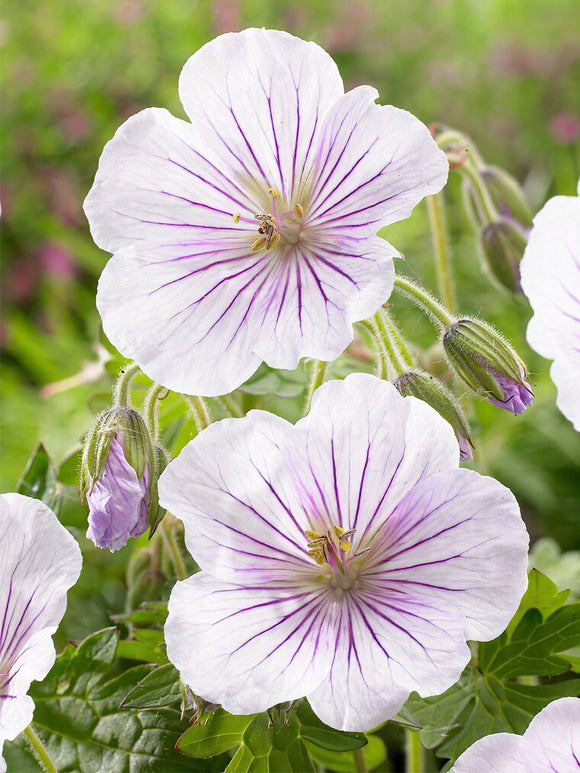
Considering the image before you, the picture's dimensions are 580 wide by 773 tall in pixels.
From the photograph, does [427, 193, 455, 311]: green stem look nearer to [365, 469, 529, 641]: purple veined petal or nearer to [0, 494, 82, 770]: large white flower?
[365, 469, 529, 641]: purple veined petal

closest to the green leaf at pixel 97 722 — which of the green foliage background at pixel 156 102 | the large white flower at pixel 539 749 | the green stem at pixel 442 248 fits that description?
the large white flower at pixel 539 749

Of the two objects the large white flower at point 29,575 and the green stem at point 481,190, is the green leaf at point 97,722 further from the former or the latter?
the green stem at point 481,190

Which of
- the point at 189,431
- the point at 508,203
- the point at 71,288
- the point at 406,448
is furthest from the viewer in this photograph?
the point at 71,288

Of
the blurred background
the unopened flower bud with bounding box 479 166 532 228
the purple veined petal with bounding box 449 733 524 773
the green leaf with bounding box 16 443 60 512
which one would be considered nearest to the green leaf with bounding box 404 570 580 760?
the purple veined petal with bounding box 449 733 524 773

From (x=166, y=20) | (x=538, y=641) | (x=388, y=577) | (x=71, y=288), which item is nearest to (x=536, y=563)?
(x=538, y=641)

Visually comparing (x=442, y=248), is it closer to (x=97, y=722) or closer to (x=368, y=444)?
(x=368, y=444)

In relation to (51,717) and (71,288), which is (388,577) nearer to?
(51,717)
